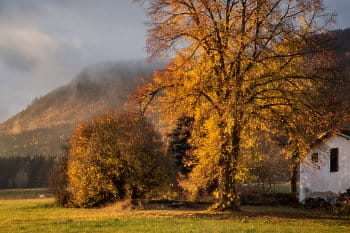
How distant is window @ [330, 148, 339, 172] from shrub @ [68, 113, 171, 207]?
12498 mm

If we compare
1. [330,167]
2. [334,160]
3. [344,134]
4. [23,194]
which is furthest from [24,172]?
[344,134]

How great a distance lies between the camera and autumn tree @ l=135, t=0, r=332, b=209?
1054 inches

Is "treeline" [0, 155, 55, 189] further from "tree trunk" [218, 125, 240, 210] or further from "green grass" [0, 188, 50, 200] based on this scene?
"tree trunk" [218, 125, 240, 210]

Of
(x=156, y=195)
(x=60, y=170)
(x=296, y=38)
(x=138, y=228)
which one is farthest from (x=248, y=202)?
(x=138, y=228)

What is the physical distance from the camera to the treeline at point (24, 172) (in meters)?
144

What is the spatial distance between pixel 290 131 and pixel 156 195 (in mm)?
18266

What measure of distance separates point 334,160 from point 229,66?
17238 mm

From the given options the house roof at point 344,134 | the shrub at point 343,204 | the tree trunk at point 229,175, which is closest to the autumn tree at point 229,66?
the tree trunk at point 229,175

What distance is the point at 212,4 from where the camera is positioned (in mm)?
26812

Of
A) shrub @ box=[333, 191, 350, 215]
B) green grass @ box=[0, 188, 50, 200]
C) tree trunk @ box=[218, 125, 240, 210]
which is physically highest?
tree trunk @ box=[218, 125, 240, 210]

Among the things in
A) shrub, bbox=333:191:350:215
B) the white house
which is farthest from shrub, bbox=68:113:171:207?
shrub, bbox=333:191:350:215

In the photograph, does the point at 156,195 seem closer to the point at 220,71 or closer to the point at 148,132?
the point at 148,132

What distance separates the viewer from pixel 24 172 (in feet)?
473

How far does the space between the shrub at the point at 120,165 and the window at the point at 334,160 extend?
12.5 metres
